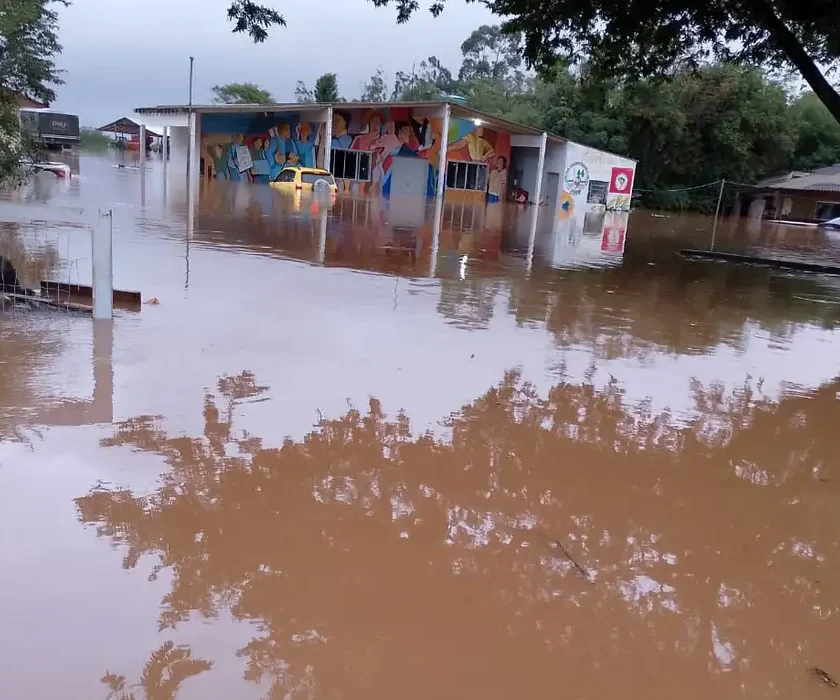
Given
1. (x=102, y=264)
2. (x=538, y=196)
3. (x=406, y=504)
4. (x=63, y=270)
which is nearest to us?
(x=406, y=504)

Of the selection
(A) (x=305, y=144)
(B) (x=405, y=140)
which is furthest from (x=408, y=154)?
(A) (x=305, y=144)

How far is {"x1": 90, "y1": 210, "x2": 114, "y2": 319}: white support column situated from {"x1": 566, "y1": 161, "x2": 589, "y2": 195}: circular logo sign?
3390 cm

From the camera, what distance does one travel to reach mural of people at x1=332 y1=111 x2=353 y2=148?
38125 mm

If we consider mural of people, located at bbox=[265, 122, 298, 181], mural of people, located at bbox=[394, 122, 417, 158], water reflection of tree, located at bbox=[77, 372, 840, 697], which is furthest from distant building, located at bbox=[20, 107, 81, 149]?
water reflection of tree, located at bbox=[77, 372, 840, 697]

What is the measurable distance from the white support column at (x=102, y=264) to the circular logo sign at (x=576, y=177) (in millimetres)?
33899

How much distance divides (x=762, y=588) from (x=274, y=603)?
2.49 m

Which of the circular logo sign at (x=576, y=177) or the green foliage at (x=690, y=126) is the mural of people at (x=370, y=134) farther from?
the green foliage at (x=690, y=126)

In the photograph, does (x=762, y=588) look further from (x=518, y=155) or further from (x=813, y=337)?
(x=518, y=155)

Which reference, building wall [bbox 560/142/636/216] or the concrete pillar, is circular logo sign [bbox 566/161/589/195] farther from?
the concrete pillar

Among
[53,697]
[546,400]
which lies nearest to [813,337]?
[546,400]

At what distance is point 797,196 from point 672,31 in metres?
35.8

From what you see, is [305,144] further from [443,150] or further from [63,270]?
[63,270]

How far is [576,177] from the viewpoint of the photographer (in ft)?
128

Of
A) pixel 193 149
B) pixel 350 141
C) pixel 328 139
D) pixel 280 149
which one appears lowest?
pixel 193 149
